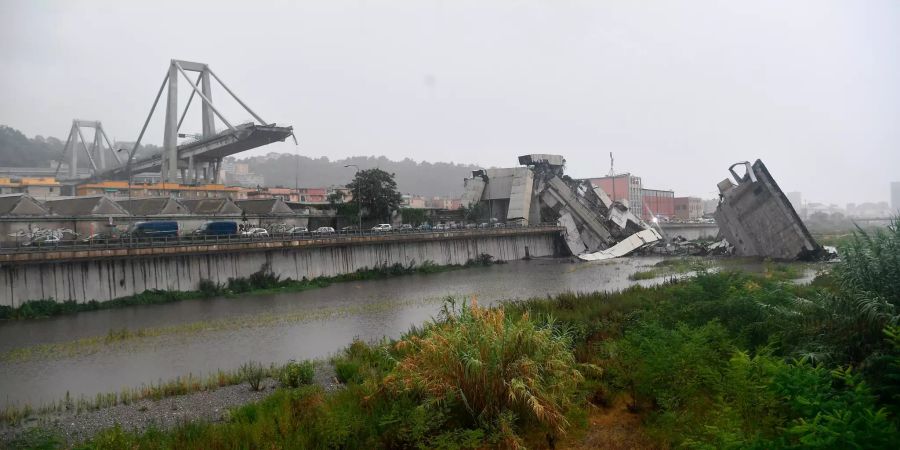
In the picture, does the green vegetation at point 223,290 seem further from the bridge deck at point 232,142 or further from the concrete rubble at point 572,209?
the bridge deck at point 232,142

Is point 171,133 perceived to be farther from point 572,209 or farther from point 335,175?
point 335,175

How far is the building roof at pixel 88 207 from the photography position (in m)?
35.7

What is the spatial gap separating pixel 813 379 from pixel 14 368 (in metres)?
20.7

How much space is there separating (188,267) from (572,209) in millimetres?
40814

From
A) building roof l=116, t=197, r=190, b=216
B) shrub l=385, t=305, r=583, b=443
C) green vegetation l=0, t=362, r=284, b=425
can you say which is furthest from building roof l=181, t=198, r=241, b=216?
shrub l=385, t=305, r=583, b=443

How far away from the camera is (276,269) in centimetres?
3541

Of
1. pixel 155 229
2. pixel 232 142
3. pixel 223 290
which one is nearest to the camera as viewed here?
pixel 223 290

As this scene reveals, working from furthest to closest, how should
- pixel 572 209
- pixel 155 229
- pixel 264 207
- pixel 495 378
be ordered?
pixel 572 209 → pixel 264 207 → pixel 155 229 → pixel 495 378

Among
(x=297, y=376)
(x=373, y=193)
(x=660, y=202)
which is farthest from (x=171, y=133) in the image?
(x=660, y=202)

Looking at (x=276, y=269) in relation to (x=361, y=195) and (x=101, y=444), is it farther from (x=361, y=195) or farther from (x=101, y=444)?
(x=101, y=444)

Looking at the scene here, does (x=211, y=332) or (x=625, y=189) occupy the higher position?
(x=625, y=189)

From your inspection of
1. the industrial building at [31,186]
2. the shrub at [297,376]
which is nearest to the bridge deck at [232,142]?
the industrial building at [31,186]

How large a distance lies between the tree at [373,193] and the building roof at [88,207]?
64.6ft

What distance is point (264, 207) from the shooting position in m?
46.8
